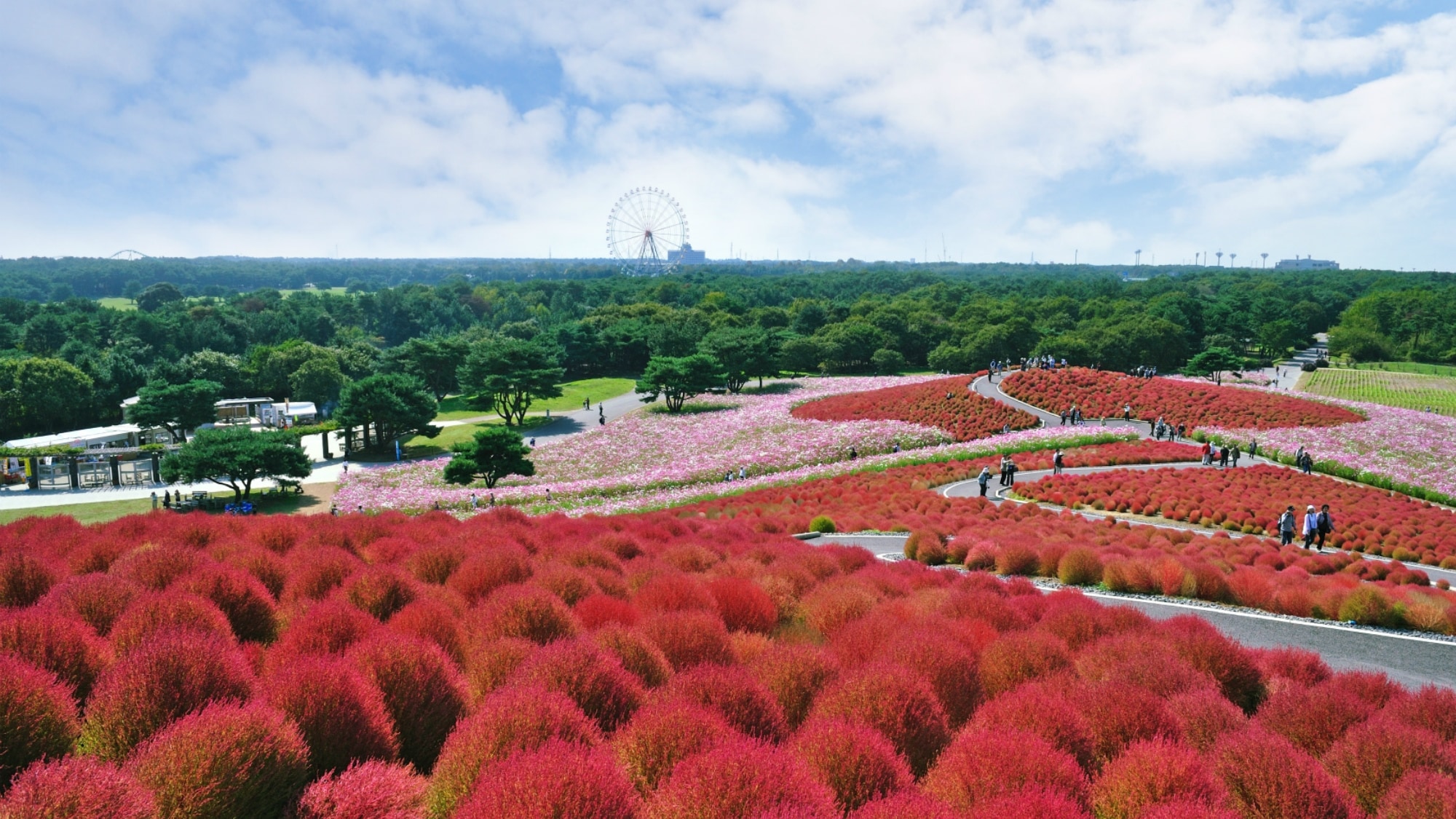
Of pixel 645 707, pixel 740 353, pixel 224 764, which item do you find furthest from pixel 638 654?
pixel 740 353

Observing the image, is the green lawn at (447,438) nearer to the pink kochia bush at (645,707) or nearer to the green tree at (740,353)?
the green tree at (740,353)

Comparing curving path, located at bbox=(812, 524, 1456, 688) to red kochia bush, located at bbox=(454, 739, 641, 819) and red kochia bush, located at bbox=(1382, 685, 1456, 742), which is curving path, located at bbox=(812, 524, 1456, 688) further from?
red kochia bush, located at bbox=(454, 739, 641, 819)

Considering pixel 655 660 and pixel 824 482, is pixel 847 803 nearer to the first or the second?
pixel 655 660

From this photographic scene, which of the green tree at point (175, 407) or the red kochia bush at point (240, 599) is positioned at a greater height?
the red kochia bush at point (240, 599)

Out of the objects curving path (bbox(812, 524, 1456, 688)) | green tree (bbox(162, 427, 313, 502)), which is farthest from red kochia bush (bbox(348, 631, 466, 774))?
green tree (bbox(162, 427, 313, 502))

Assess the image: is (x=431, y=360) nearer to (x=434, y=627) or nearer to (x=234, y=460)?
(x=234, y=460)

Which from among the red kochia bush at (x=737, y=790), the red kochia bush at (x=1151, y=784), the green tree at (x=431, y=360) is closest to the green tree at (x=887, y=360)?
the green tree at (x=431, y=360)

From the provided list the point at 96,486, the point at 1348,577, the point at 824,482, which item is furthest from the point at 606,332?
the point at 1348,577
